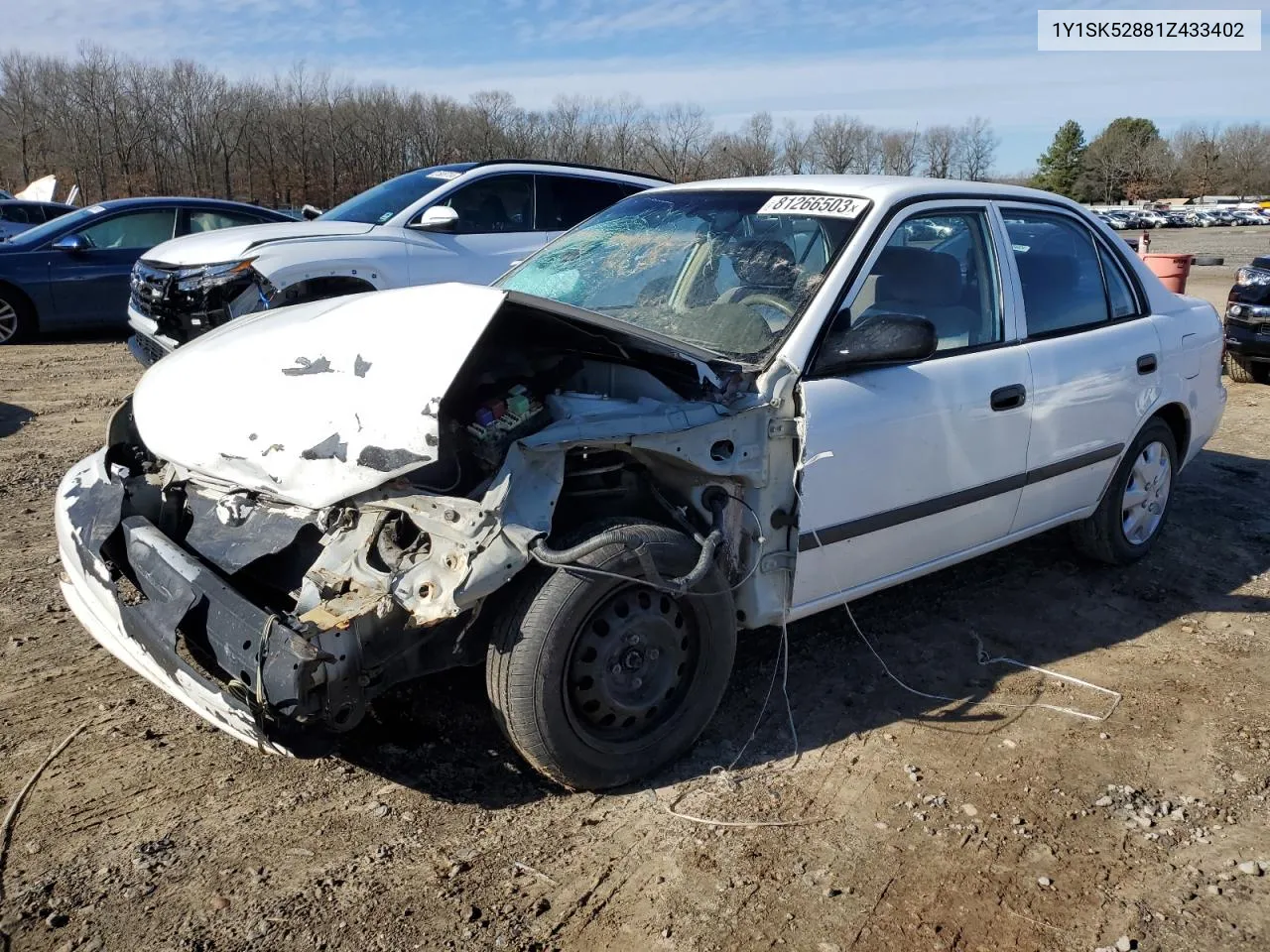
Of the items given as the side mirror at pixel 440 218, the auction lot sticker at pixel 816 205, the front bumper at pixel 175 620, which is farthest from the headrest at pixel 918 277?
the side mirror at pixel 440 218

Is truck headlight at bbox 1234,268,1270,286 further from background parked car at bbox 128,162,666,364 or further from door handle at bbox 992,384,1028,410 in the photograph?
door handle at bbox 992,384,1028,410

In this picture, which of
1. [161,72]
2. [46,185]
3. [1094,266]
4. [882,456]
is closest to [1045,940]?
[882,456]

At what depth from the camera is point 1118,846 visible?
2814mm

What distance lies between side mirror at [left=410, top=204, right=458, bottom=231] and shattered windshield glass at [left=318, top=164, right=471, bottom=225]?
0.58 metres

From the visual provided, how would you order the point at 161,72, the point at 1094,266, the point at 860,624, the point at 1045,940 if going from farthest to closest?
the point at 161,72, the point at 1094,266, the point at 860,624, the point at 1045,940

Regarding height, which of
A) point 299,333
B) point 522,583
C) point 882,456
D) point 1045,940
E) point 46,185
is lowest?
point 1045,940

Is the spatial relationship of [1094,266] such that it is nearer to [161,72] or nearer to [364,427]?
[364,427]

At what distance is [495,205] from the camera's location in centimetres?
814

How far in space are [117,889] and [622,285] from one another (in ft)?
8.55

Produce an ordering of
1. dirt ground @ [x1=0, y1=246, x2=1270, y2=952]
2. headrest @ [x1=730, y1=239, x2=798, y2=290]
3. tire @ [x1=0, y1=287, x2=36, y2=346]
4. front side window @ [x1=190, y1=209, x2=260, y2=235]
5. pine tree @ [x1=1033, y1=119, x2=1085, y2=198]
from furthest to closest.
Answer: pine tree @ [x1=1033, y1=119, x2=1085, y2=198], front side window @ [x1=190, y1=209, x2=260, y2=235], tire @ [x1=0, y1=287, x2=36, y2=346], headrest @ [x1=730, y1=239, x2=798, y2=290], dirt ground @ [x1=0, y1=246, x2=1270, y2=952]

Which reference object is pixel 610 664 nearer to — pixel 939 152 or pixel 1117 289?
pixel 1117 289

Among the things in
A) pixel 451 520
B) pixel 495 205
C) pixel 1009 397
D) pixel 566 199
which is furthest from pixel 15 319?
pixel 1009 397

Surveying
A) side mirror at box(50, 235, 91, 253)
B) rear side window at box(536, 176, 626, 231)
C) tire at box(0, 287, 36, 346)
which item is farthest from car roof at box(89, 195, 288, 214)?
rear side window at box(536, 176, 626, 231)

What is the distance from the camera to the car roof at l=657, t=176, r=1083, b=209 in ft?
12.2
